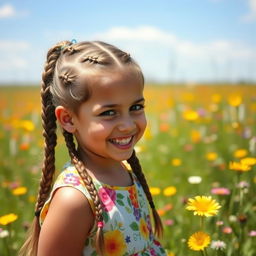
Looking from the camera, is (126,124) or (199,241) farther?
(199,241)

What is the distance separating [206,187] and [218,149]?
0.95 meters

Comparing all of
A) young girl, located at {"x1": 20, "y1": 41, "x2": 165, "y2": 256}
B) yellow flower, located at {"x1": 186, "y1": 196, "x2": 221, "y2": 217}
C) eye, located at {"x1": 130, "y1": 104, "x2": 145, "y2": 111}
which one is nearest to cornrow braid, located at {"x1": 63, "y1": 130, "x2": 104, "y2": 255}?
young girl, located at {"x1": 20, "y1": 41, "x2": 165, "y2": 256}

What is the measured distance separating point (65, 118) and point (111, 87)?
0.19 m

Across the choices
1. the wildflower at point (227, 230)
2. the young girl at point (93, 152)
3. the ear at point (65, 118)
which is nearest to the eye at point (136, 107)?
the young girl at point (93, 152)

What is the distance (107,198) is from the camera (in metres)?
1.30

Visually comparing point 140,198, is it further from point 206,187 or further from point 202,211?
point 206,187

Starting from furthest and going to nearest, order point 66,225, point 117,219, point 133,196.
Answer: point 133,196, point 117,219, point 66,225

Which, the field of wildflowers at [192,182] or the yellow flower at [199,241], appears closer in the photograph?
the yellow flower at [199,241]

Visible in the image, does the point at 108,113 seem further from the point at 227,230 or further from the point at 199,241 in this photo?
the point at 227,230

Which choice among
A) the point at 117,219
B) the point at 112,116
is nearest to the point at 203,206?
the point at 117,219

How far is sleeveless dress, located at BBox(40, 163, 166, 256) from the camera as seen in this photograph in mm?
1263

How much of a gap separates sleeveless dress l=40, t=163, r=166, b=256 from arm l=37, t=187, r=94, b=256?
3cm

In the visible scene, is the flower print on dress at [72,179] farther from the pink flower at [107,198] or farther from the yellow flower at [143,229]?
the yellow flower at [143,229]

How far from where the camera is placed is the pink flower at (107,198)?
1.29 m
